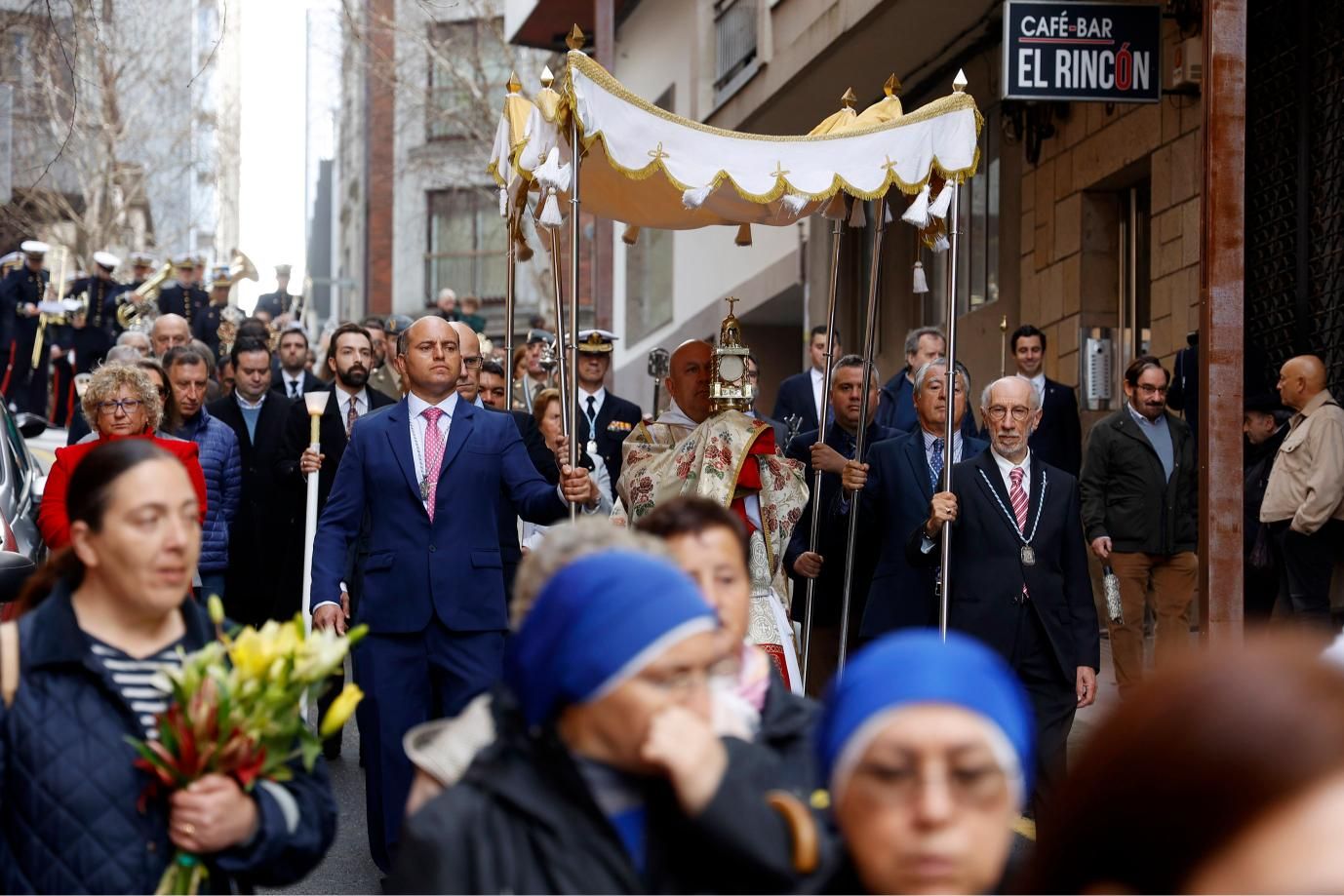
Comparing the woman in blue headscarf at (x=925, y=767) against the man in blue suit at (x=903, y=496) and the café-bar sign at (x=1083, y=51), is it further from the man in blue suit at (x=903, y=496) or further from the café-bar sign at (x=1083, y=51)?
the café-bar sign at (x=1083, y=51)

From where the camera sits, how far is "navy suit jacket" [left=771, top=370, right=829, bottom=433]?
12.8 meters

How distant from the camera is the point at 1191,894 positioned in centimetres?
193

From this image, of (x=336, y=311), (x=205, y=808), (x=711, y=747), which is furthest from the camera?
(x=336, y=311)

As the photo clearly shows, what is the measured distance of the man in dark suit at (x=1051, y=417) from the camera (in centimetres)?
1305

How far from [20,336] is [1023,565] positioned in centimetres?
2012

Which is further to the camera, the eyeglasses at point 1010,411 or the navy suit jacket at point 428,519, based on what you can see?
the eyeglasses at point 1010,411

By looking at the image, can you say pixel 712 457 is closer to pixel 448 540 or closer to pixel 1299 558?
pixel 448 540

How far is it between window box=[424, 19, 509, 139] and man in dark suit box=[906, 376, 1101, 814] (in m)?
21.1

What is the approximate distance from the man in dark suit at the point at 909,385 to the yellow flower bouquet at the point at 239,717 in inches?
322

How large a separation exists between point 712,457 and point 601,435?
357cm

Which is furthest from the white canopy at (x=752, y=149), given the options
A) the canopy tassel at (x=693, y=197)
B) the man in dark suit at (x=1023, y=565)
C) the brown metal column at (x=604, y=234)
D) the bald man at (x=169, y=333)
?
the brown metal column at (x=604, y=234)

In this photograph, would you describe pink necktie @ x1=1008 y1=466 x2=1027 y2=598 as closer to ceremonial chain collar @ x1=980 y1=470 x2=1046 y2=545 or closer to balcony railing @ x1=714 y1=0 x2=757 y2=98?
ceremonial chain collar @ x1=980 y1=470 x2=1046 y2=545

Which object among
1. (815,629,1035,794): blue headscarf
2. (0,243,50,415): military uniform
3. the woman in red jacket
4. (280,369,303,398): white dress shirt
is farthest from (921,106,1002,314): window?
(815,629,1035,794): blue headscarf

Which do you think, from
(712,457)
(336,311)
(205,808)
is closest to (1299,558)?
(712,457)
